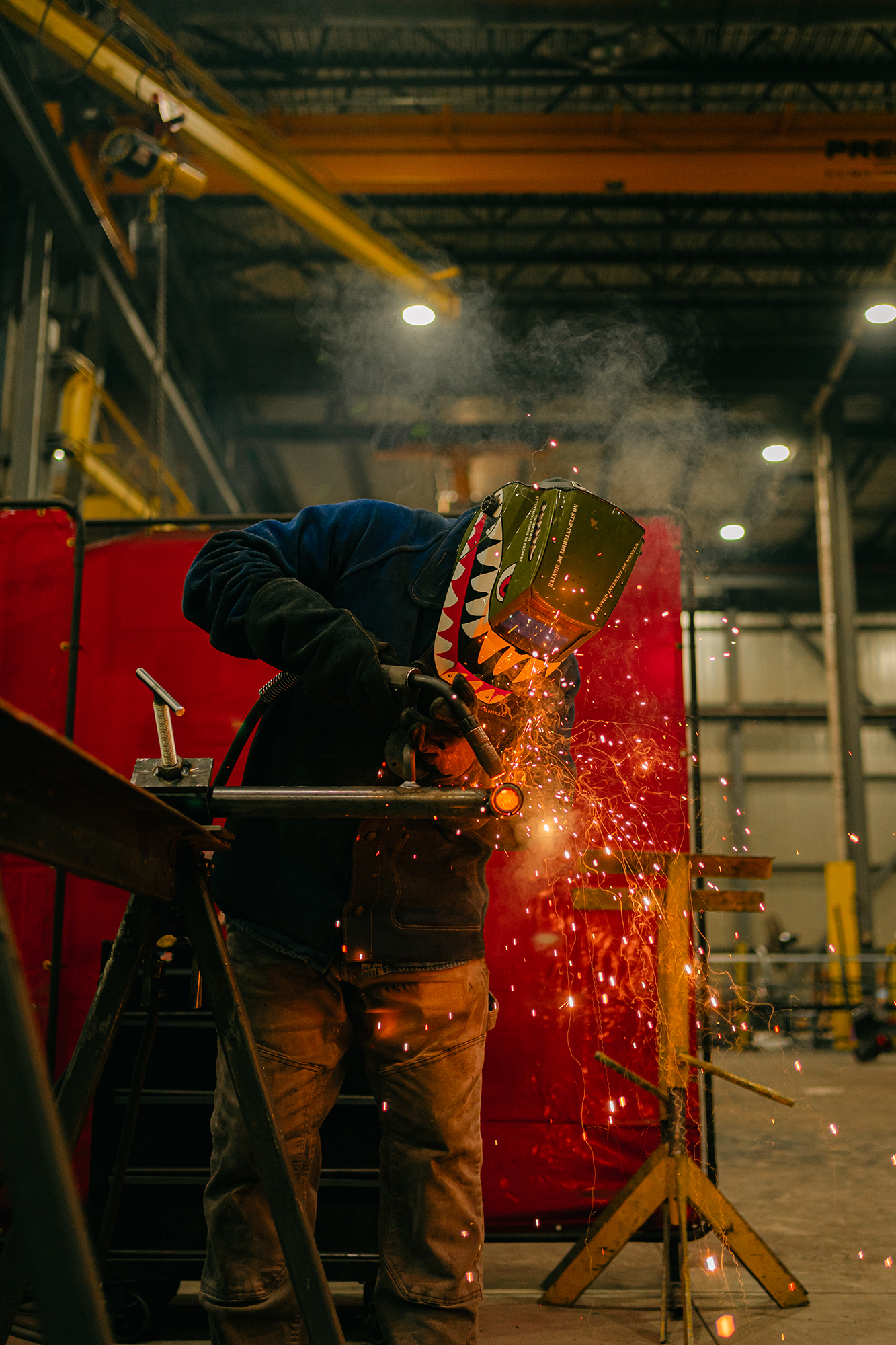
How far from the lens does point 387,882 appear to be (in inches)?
59.3

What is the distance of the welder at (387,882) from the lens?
1.38m

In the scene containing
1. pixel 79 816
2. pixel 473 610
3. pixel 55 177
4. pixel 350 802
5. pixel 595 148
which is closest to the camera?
pixel 79 816

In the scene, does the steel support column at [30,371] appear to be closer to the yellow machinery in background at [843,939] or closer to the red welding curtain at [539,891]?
the red welding curtain at [539,891]

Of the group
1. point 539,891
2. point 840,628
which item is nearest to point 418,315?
point 840,628

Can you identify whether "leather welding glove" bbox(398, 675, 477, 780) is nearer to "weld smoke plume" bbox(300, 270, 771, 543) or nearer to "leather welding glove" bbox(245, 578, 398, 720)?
"leather welding glove" bbox(245, 578, 398, 720)

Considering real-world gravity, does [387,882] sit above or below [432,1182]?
above

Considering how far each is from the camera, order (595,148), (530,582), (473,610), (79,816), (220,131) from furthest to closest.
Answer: (595,148) < (220,131) < (473,610) < (530,582) < (79,816)

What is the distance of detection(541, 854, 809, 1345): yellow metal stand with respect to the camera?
230cm

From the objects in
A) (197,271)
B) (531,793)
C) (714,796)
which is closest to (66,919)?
(531,793)

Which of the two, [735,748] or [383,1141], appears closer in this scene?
[383,1141]

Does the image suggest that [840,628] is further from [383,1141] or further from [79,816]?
[79,816]

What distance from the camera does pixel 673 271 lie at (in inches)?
363

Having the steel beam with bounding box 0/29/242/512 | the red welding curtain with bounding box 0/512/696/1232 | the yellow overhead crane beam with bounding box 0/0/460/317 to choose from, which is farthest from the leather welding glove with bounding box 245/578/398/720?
the yellow overhead crane beam with bounding box 0/0/460/317

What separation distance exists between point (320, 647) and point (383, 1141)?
750 millimetres
